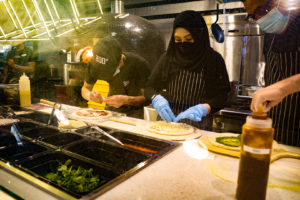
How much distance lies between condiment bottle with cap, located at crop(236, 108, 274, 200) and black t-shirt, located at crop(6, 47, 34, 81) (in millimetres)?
3798

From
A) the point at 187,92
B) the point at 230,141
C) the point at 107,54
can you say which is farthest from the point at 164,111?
the point at 107,54

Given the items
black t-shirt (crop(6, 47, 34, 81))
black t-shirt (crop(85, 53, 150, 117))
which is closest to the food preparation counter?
black t-shirt (crop(85, 53, 150, 117))

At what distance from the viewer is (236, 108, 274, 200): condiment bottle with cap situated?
0.66 meters

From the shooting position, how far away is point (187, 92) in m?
2.34

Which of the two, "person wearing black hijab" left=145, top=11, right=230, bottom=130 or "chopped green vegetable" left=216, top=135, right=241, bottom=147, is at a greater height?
"person wearing black hijab" left=145, top=11, right=230, bottom=130

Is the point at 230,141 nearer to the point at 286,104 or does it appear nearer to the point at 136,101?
the point at 286,104

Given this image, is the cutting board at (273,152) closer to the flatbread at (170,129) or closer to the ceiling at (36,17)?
the flatbread at (170,129)

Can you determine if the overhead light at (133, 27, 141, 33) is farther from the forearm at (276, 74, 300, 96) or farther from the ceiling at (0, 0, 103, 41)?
the forearm at (276, 74, 300, 96)

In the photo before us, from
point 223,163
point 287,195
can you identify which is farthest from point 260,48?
point 287,195

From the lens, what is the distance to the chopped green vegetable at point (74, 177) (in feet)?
3.61

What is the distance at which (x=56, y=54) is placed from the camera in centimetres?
416

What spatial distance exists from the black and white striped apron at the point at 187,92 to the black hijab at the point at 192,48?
0.09 m

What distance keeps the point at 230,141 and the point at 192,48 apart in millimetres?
1064

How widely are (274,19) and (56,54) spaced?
3766 mm
